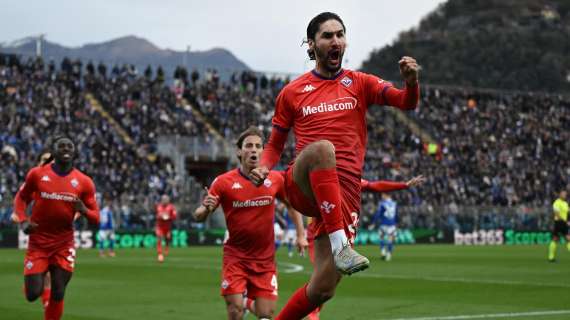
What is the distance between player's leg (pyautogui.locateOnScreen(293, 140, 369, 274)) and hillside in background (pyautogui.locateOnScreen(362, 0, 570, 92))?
97.9 m

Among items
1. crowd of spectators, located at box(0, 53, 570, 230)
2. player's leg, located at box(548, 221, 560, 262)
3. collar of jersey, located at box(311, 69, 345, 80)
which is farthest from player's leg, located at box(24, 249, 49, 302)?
crowd of spectators, located at box(0, 53, 570, 230)

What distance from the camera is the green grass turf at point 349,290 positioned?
16.2 meters

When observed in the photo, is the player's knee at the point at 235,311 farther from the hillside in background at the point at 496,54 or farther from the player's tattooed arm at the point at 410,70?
the hillside in background at the point at 496,54

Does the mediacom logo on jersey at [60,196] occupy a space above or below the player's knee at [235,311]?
above

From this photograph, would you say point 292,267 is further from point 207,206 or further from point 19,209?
point 207,206

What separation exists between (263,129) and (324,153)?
5138 cm

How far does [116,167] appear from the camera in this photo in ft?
159

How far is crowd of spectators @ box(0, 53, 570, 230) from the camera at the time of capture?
48062 millimetres

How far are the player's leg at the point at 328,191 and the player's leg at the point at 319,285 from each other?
250 millimetres

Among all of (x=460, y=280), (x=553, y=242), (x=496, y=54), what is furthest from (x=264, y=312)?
(x=496, y=54)

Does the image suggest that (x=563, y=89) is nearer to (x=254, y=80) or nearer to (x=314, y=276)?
(x=254, y=80)

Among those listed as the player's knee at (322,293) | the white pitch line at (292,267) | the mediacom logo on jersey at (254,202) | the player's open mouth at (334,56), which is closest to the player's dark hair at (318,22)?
the player's open mouth at (334,56)

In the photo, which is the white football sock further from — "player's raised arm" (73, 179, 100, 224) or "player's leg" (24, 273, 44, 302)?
"player's leg" (24, 273, 44, 302)

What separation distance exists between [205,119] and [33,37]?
13.7m
